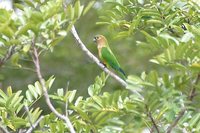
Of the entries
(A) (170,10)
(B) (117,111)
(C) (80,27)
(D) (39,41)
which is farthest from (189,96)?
(C) (80,27)

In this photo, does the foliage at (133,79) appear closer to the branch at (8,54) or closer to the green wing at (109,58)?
the branch at (8,54)

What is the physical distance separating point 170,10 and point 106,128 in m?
0.69

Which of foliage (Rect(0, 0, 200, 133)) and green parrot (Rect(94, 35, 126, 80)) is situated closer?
foliage (Rect(0, 0, 200, 133))

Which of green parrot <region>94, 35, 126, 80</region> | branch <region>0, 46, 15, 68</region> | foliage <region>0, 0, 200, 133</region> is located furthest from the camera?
green parrot <region>94, 35, 126, 80</region>

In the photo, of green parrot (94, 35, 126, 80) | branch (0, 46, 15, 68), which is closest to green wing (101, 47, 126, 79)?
green parrot (94, 35, 126, 80)

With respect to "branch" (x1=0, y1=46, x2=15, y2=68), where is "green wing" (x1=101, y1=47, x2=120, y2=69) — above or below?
below

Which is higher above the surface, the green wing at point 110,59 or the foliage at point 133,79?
the foliage at point 133,79

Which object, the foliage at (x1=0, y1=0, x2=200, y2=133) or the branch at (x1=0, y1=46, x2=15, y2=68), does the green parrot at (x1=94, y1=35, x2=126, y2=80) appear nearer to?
the foliage at (x1=0, y1=0, x2=200, y2=133)

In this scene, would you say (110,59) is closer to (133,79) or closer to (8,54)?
(8,54)

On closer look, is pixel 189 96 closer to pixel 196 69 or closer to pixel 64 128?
pixel 196 69

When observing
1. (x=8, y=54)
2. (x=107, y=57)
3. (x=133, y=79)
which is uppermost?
(x=8, y=54)

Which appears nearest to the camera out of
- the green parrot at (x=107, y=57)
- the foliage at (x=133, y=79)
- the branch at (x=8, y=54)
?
the foliage at (x=133, y=79)

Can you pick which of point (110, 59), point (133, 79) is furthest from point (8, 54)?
point (110, 59)

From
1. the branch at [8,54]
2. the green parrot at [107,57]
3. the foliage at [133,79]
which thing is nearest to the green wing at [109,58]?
the green parrot at [107,57]
